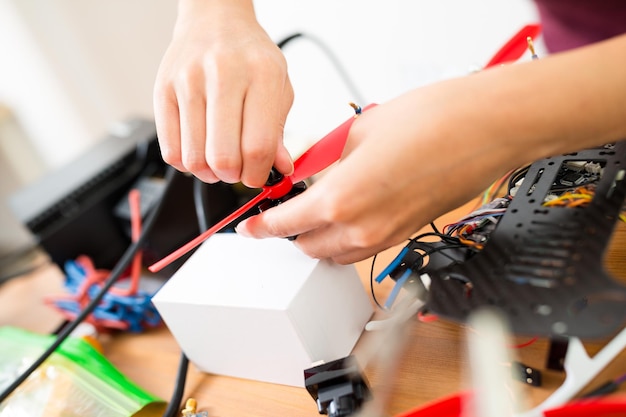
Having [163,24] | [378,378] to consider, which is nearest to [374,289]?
[378,378]

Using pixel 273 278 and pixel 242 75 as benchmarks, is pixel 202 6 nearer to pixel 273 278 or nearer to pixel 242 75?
pixel 242 75

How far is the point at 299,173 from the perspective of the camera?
0.52 m

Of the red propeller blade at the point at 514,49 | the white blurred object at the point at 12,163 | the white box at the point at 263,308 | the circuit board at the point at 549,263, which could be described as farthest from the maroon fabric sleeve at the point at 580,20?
the white blurred object at the point at 12,163

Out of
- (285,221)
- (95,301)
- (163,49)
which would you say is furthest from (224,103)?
(163,49)

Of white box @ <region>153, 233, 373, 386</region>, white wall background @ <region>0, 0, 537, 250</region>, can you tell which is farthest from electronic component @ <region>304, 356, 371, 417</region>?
white wall background @ <region>0, 0, 537, 250</region>

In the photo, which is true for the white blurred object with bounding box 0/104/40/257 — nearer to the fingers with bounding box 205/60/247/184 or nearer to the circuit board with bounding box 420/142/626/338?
the fingers with bounding box 205/60/247/184

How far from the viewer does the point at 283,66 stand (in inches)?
21.3

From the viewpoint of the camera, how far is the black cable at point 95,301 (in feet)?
1.97

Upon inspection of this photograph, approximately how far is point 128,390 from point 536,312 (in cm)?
45

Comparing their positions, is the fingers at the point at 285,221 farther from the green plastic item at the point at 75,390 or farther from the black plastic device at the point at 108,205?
the black plastic device at the point at 108,205

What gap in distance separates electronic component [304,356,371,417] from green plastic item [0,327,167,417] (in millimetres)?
225

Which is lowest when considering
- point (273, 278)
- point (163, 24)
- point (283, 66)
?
point (273, 278)

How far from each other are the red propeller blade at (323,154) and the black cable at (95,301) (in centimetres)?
36

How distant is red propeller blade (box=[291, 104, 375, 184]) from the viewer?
49cm
